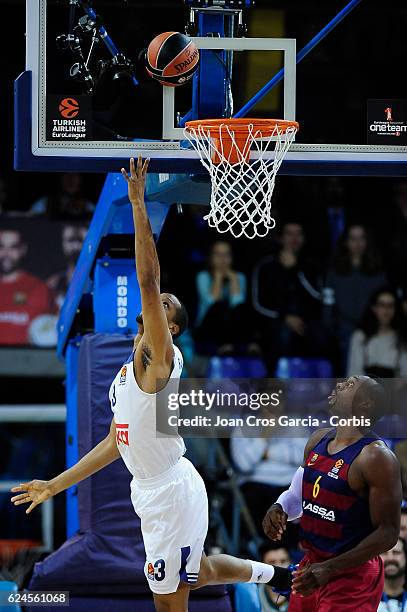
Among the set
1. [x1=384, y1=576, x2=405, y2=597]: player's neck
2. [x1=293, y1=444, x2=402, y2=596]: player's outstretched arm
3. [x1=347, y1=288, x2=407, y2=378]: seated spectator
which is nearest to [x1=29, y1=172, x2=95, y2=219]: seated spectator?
[x1=347, y1=288, x2=407, y2=378]: seated spectator

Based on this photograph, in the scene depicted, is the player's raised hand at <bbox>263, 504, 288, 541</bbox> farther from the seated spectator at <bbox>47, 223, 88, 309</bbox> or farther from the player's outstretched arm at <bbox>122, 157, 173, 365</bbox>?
the seated spectator at <bbox>47, 223, 88, 309</bbox>

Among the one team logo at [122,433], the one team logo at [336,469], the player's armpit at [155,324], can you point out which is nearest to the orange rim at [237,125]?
the player's armpit at [155,324]

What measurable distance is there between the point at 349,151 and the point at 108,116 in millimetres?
1334

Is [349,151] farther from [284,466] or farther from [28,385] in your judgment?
[28,385]

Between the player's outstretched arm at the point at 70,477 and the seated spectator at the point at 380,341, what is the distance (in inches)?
195

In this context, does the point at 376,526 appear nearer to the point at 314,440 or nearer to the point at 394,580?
the point at 314,440

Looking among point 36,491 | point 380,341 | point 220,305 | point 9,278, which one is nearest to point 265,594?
point 36,491

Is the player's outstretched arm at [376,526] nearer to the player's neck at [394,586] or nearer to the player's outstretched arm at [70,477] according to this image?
the player's outstretched arm at [70,477]

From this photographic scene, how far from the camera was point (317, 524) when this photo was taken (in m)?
5.42

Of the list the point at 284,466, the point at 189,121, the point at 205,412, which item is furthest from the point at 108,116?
the point at 284,466

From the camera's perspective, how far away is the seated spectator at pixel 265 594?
660 centimetres

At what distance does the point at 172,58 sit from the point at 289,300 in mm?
5670

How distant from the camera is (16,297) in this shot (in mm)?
11109

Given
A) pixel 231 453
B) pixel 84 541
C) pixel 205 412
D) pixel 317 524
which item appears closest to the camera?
pixel 317 524
